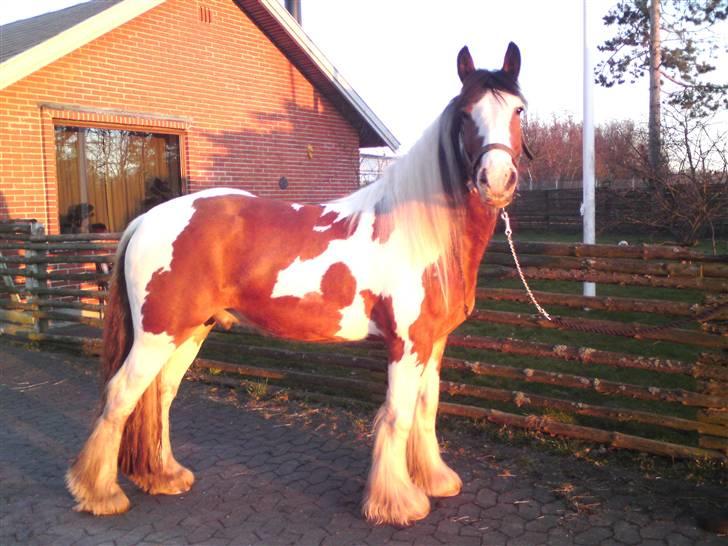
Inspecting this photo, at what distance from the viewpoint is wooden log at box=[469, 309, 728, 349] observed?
12.8 ft

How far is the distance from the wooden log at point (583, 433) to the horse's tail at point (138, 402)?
2.32 metres

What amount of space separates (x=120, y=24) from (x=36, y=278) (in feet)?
13.9

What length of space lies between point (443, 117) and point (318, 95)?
9.94m

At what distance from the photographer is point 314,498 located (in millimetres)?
3686

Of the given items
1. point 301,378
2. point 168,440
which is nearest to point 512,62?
point 168,440

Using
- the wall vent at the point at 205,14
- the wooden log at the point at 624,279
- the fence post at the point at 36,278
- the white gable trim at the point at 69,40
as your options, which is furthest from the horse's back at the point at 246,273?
the wall vent at the point at 205,14

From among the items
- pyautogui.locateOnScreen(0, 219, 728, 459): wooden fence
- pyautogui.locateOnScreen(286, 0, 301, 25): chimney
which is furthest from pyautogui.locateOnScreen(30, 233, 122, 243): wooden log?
pyautogui.locateOnScreen(286, 0, 301, 25): chimney

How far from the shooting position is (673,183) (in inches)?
355

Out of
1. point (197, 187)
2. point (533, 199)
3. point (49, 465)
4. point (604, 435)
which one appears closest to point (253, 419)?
point (49, 465)

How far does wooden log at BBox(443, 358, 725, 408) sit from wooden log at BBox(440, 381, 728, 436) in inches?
4.8

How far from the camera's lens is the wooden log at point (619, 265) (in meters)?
3.99

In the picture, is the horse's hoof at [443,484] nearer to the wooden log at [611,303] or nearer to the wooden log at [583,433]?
the wooden log at [583,433]

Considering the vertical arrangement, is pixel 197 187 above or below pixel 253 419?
above

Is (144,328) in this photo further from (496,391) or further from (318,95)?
(318,95)
